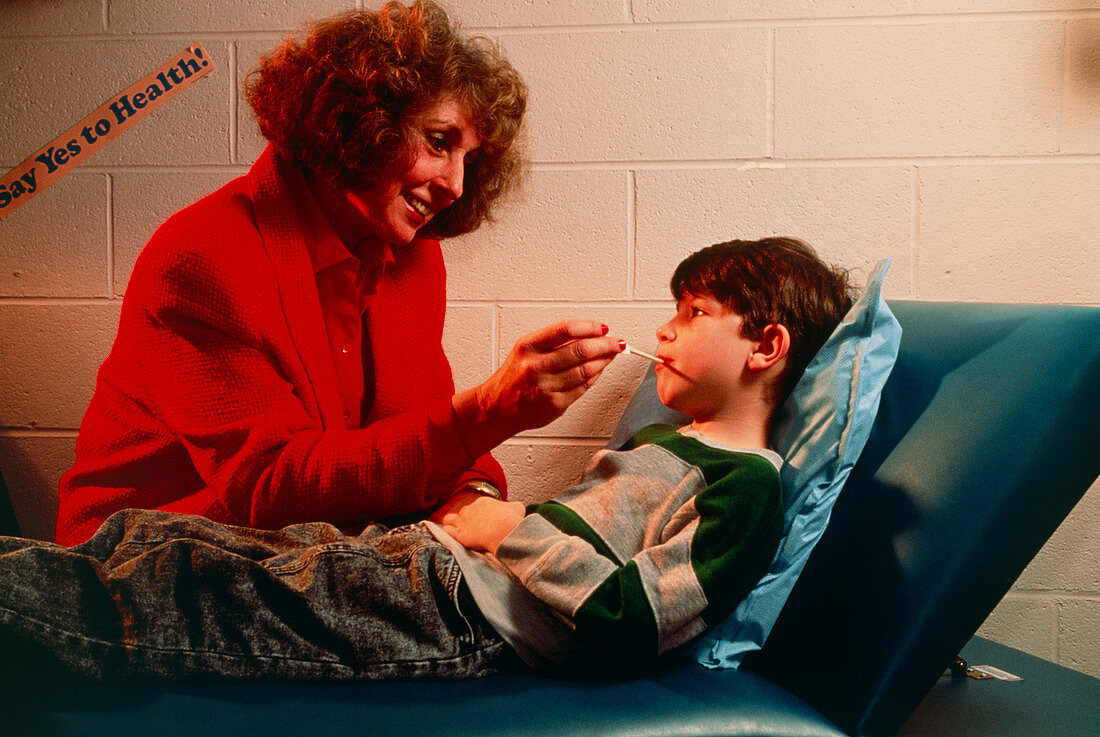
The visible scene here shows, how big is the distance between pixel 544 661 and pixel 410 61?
900 mm

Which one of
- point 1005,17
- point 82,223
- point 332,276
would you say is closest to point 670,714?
point 332,276

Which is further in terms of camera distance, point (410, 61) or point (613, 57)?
point (613, 57)

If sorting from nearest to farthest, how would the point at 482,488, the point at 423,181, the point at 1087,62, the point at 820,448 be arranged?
the point at 820,448 → the point at 423,181 → the point at 482,488 → the point at 1087,62

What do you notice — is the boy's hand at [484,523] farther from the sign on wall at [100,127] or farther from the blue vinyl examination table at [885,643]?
the sign on wall at [100,127]

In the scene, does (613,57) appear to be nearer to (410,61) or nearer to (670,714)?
(410,61)

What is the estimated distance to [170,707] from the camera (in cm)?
85

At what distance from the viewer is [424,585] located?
0.93 m

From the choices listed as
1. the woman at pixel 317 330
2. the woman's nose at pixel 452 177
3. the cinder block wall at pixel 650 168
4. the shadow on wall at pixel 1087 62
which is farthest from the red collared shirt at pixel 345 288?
the shadow on wall at pixel 1087 62

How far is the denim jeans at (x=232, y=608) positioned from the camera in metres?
0.84

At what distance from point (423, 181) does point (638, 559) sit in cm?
69

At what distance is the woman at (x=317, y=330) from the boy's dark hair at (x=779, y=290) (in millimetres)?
215

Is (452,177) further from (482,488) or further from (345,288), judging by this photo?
(482,488)

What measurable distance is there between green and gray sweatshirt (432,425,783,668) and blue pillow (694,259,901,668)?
0.16 ft

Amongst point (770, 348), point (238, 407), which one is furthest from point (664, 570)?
point (238, 407)
